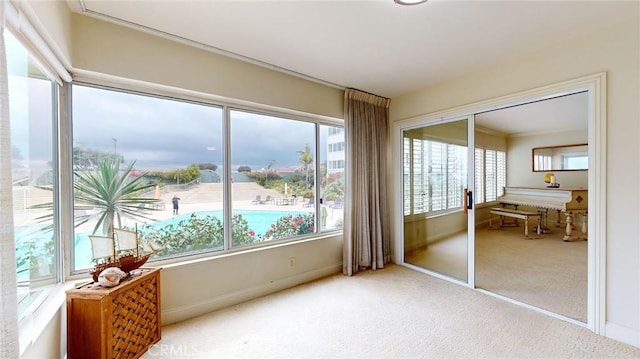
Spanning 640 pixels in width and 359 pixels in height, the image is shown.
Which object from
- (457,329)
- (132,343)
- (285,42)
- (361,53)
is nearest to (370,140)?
(361,53)

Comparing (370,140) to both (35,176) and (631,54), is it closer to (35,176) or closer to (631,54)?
(631,54)

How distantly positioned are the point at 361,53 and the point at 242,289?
2.64m

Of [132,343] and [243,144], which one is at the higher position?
[243,144]

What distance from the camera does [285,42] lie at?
2.32m

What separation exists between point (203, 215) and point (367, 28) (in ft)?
7.45

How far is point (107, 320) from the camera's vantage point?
1652mm

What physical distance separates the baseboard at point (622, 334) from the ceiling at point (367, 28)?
237 centimetres

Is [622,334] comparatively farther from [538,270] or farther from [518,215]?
[518,215]

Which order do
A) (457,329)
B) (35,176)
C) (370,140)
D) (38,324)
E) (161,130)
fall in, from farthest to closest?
(370,140)
(161,130)
(457,329)
(35,176)
(38,324)

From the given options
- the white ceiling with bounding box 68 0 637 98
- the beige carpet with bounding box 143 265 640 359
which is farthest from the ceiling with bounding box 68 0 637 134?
the beige carpet with bounding box 143 265 640 359

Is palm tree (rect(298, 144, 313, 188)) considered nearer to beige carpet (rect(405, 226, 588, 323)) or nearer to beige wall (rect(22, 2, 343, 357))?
beige wall (rect(22, 2, 343, 357))

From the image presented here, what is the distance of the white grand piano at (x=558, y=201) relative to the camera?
4.35 meters

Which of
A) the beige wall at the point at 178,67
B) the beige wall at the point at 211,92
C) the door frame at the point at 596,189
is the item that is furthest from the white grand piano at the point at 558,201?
the beige wall at the point at 178,67

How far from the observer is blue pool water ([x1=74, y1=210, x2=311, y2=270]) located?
6.77ft
